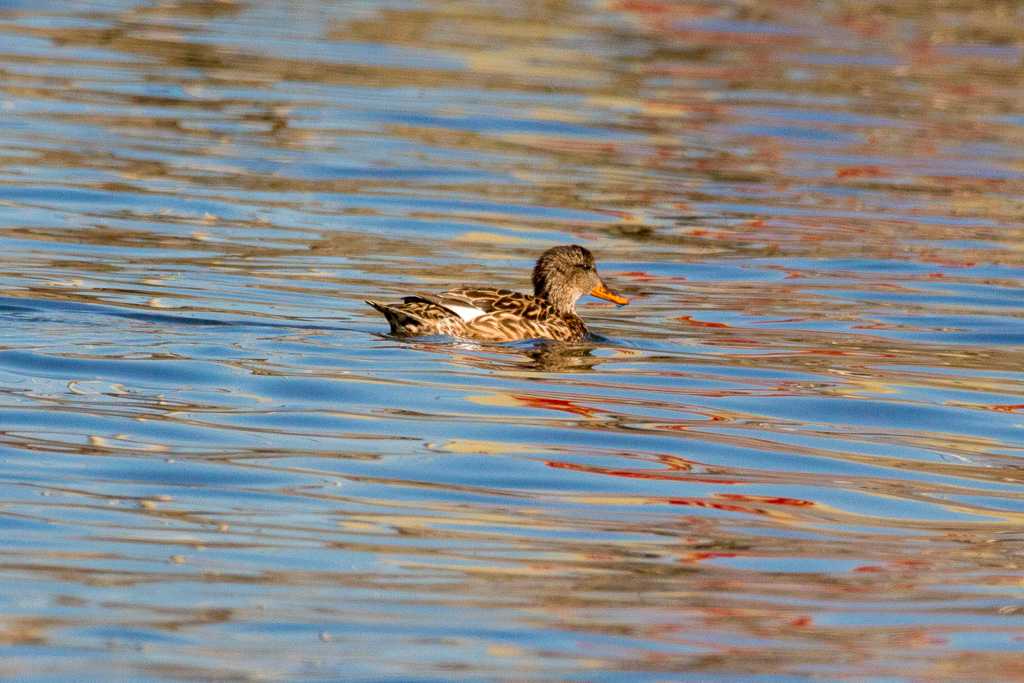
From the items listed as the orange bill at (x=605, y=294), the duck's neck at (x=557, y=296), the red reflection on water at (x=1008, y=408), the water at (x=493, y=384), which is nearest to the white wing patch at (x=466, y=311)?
the water at (x=493, y=384)

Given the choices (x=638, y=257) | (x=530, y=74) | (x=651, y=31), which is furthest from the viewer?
(x=651, y=31)

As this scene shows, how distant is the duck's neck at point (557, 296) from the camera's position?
13602 millimetres

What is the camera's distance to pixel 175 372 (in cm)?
1095

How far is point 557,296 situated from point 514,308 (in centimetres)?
97

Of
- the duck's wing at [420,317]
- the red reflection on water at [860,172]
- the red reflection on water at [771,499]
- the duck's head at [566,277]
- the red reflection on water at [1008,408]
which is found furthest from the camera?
the red reflection on water at [860,172]

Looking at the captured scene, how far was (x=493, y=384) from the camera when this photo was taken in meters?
11.3

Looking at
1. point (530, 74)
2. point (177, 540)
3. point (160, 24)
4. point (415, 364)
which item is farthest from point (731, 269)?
point (160, 24)

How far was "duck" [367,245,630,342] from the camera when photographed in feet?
40.2

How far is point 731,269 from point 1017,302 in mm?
2136

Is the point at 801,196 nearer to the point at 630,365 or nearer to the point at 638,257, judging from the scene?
the point at 638,257

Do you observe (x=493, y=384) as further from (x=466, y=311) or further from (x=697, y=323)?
(x=697, y=323)

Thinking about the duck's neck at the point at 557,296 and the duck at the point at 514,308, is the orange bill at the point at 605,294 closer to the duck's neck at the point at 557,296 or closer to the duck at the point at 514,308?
the duck at the point at 514,308

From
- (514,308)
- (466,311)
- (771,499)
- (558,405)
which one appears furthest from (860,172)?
(771,499)

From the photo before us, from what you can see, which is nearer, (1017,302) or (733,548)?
(733,548)
